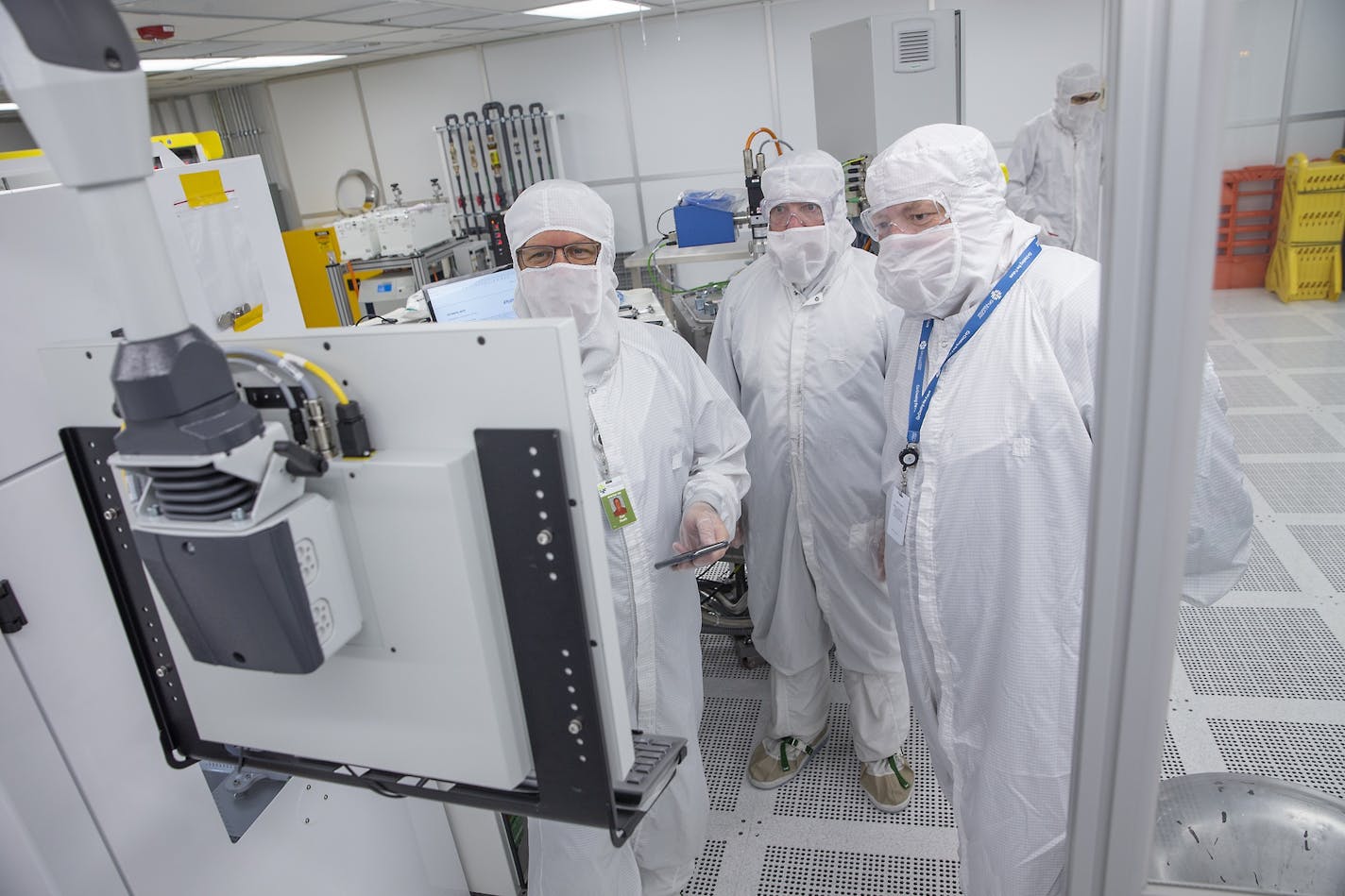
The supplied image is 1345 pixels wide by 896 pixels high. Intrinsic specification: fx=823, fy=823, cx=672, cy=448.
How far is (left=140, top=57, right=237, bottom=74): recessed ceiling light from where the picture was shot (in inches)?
179

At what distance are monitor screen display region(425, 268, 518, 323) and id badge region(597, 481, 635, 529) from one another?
4.32ft

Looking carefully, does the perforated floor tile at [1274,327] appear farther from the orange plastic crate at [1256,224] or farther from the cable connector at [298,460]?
the cable connector at [298,460]

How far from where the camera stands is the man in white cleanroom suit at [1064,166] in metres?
4.07

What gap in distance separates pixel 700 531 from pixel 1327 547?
2.61 meters

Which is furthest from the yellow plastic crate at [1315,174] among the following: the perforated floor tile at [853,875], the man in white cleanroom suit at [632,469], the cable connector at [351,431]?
the cable connector at [351,431]

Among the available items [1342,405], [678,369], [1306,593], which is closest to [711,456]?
[678,369]

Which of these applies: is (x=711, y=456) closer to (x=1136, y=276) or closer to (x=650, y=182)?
(x=1136, y=276)

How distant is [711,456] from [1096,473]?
110cm

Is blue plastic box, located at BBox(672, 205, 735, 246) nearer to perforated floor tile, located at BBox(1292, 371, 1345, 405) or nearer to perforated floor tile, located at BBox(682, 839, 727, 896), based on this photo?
perforated floor tile, located at BBox(682, 839, 727, 896)

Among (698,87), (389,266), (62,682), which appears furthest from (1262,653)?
(698,87)

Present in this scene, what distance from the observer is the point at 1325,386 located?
392 cm

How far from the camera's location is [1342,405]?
12.3 feet

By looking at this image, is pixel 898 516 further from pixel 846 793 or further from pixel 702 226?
pixel 702 226

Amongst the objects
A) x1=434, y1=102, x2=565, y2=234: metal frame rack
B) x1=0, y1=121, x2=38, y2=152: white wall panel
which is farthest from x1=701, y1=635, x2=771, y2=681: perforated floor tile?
x1=0, y1=121, x2=38, y2=152: white wall panel
